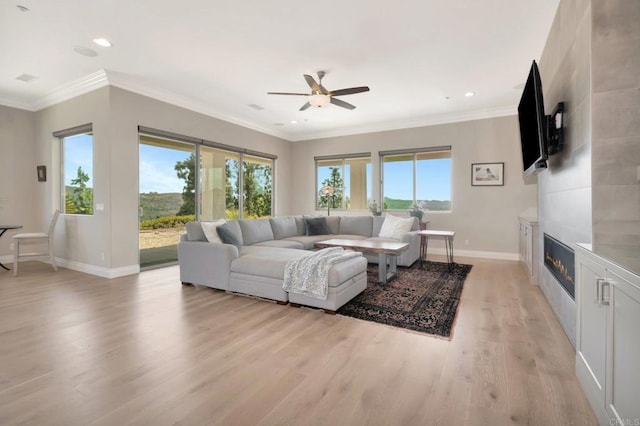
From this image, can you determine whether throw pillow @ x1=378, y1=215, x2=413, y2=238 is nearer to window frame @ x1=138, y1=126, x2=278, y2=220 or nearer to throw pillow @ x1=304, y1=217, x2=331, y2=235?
throw pillow @ x1=304, y1=217, x2=331, y2=235

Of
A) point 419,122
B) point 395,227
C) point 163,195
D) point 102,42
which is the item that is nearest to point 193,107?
point 163,195

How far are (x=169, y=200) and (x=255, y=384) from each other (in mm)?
4365

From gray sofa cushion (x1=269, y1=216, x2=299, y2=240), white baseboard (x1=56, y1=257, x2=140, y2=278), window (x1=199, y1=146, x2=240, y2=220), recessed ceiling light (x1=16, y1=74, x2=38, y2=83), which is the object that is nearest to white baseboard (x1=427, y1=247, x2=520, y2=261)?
gray sofa cushion (x1=269, y1=216, x2=299, y2=240)

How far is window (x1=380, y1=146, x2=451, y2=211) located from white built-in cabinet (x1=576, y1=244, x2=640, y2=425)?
16.3 feet

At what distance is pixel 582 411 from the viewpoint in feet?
5.21

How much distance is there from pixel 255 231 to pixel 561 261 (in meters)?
3.92

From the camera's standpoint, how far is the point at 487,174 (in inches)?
238

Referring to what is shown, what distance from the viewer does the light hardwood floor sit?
159cm

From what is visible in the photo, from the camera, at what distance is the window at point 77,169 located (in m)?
4.95

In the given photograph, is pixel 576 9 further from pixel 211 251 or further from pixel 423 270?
pixel 211 251

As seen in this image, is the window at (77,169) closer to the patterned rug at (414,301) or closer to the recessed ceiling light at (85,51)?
the recessed ceiling light at (85,51)

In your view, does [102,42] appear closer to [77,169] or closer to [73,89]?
[73,89]

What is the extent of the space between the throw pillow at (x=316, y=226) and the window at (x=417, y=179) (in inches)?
72.4

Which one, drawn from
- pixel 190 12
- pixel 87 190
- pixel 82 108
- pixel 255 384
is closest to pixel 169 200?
pixel 87 190
